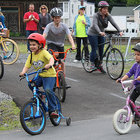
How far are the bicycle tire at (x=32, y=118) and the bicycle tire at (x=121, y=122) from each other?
3.39ft

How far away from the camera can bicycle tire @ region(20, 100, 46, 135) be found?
6150 mm

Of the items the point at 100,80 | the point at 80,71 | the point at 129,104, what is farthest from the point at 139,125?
the point at 80,71

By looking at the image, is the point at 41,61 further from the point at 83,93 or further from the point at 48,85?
the point at 83,93

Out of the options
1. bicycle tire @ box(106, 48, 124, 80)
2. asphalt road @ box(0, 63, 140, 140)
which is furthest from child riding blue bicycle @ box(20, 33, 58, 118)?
bicycle tire @ box(106, 48, 124, 80)

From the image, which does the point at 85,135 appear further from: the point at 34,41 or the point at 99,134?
the point at 34,41

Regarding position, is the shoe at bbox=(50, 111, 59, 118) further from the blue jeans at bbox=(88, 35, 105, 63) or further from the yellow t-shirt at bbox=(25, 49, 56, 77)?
the blue jeans at bbox=(88, 35, 105, 63)

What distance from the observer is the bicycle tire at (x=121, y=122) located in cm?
609

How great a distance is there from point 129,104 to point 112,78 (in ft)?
17.6

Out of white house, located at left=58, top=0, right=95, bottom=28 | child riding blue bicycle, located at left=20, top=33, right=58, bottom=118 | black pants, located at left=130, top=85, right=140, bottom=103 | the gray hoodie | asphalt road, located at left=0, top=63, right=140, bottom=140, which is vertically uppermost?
white house, located at left=58, top=0, right=95, bottom=28

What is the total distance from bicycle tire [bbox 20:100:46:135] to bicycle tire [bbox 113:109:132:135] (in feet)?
3.39

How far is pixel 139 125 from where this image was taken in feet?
21.9

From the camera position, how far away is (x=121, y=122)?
619 cm

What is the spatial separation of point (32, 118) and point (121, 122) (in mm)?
1215

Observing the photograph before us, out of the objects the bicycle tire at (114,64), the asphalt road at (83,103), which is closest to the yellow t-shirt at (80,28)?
the asphalt road at (83,103)
